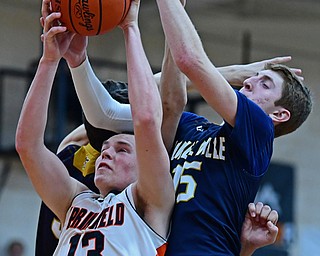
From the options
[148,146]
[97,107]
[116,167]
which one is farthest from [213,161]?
[97,107]

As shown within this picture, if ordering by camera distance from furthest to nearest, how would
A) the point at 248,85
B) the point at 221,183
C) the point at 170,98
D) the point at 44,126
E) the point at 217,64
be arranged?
the point at 217,64 < the point at 170,98 < the point at 248,85 < the point at 44,126 < the point at 221,183

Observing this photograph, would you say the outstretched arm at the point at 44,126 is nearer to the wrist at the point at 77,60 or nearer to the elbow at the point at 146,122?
the wrist at the point at 77,60

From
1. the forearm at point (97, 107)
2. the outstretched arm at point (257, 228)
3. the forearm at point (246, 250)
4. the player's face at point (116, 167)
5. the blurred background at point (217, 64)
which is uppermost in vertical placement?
the forearm at point (97, 107)

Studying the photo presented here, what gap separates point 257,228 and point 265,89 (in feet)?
1.98

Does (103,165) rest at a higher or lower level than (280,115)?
lower

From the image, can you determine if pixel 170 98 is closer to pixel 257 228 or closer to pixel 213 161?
pixel 213 161

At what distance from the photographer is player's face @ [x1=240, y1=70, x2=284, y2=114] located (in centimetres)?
381

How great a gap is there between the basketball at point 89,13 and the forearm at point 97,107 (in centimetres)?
41

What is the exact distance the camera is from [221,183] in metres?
3.61

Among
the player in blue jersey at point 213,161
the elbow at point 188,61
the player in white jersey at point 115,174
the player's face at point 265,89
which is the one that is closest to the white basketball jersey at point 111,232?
the player in white jersey at point 115,174

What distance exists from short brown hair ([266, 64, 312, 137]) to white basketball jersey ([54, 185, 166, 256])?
780 millimetres

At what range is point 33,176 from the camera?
12.5 ft

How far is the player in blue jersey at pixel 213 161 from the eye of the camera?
355 cm

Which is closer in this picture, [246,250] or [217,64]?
[246,250]
